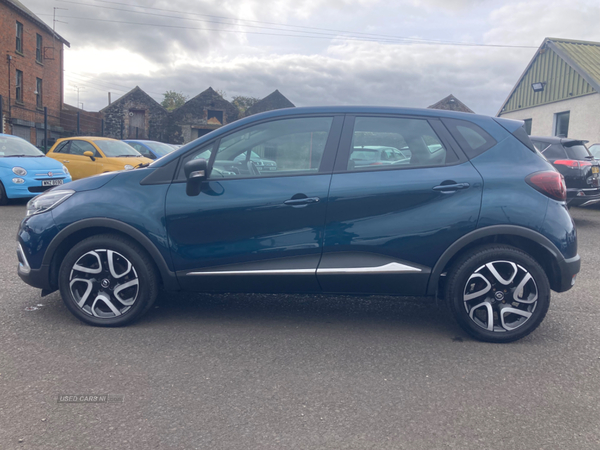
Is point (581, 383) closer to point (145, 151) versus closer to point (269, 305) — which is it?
point (269, 305)

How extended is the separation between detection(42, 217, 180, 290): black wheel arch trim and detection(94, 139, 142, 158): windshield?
11.2 metres

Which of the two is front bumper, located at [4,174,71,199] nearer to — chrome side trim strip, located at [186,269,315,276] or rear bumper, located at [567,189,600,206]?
chrome side trim strip, located at [186,269,315,276]

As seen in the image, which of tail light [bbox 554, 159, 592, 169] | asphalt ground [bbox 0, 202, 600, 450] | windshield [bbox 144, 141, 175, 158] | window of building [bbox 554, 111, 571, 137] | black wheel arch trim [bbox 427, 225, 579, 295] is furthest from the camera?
window of building [bbox 554, 111, 571, 137]

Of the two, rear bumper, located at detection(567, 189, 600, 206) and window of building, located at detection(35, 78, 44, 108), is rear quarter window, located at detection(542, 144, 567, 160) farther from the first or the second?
window of building, located at detection(35, 78, 44, 108)

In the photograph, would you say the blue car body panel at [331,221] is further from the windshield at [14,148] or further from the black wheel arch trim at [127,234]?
the windshield at [14,148]

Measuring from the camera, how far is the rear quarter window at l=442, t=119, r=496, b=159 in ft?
12.8

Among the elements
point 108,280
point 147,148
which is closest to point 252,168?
point 108,280

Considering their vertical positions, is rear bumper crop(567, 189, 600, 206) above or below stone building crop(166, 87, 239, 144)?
below

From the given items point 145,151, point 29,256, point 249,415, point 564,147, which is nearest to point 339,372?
point 249,415

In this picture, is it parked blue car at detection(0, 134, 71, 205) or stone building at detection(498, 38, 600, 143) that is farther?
stone building at detection(498, 38, 600, 143)

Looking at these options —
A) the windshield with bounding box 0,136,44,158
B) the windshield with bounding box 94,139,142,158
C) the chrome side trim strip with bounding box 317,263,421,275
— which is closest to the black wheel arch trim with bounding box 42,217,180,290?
the chrome side trim strip with bounding box 317,263,421,275

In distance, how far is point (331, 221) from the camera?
3768mm

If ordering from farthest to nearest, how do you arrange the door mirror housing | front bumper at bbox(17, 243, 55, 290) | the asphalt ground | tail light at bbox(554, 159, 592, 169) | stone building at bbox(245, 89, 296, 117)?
stone building at bbox(245, 89, 296, 117)
the door mirror housing
tail light at bbox(554, 159, 592, 169)
front bumper at bbox(17, 243, 55, 290)
the asphalt ground

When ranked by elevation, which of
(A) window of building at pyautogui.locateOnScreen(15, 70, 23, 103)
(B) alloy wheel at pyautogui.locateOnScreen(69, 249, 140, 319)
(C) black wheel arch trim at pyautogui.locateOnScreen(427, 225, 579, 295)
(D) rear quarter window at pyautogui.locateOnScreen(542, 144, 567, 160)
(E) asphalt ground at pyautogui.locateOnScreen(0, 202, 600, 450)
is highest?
(A) window of building at pyautogui.locateOnScreen(15, 70, 23, 103)
